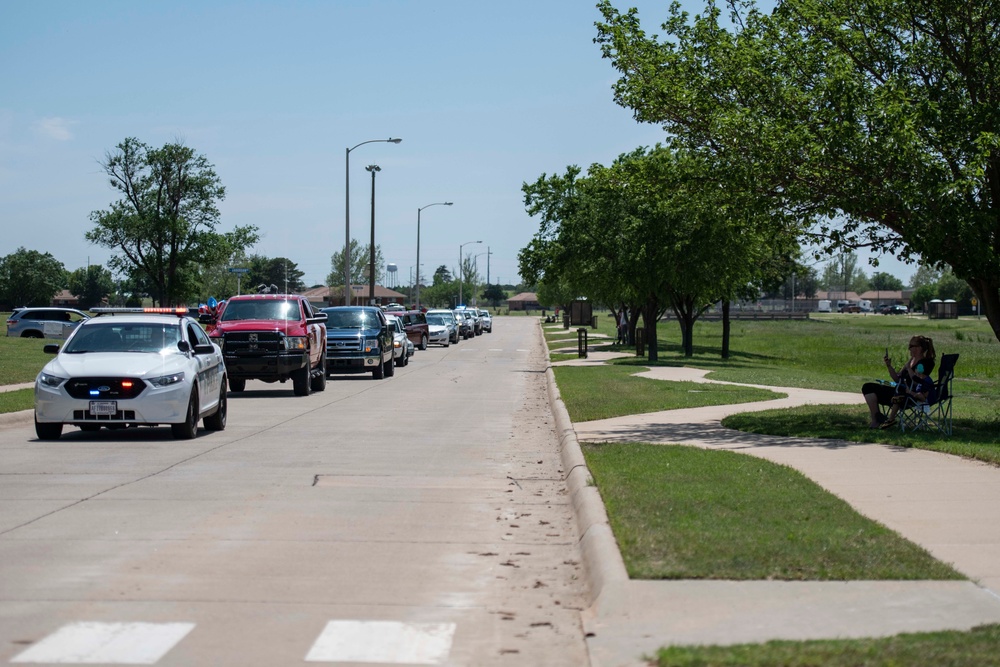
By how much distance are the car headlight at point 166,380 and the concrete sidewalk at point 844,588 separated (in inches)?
219

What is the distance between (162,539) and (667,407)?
12.3 metres

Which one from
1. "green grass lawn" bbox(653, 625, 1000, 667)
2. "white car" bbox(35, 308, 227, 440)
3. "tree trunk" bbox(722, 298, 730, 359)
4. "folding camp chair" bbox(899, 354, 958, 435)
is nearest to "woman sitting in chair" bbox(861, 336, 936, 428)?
"folding camp chair" bbox(899, 354, 958, 435)

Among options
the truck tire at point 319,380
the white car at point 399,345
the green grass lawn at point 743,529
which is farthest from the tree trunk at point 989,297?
the white car at point 399,345

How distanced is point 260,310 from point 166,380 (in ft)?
34.1

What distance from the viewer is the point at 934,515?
9.34 meters

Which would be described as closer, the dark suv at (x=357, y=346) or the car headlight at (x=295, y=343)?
the car headlight at (x=295, y=343)

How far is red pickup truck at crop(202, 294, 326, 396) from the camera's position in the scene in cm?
2408

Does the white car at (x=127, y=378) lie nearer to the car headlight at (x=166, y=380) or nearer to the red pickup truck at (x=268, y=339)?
the car headlight at (x=166, y=380)

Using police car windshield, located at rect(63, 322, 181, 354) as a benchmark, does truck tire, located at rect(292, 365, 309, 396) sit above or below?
below

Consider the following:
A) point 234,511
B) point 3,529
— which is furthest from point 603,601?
point 3,529

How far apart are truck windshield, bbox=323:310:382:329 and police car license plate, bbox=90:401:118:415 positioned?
1682 centimetres

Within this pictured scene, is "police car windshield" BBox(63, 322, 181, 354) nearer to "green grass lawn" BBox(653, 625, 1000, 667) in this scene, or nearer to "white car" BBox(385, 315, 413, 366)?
"green grass lawn" BBox(653, 625, 1000, 667)

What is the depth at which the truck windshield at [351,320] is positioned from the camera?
32.0m

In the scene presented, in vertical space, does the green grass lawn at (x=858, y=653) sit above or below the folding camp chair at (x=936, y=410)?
below
